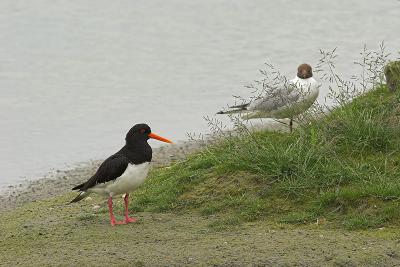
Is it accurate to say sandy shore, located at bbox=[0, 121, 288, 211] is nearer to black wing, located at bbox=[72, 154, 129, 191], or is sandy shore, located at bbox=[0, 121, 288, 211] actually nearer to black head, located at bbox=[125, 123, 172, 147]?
black head, located at bbox=[125, 123, 172, 147]

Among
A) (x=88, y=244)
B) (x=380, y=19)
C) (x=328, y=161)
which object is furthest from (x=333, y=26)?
(x=88, y=244)

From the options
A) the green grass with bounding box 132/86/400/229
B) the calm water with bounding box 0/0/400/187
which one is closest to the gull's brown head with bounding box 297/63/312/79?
the calm water with bounding box 0/0/400/187

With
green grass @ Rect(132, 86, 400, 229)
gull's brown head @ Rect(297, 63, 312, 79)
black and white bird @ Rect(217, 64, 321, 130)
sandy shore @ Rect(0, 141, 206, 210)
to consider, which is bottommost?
sandy shore @ Rect(0, 141, 206, 210)

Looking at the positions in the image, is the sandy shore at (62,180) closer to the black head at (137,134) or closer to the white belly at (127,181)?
the black head at (137,134)

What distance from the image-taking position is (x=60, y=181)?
13.8 metres

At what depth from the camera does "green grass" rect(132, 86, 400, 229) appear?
9.75 m

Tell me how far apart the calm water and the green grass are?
4.17 m

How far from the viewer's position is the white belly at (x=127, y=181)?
9.95 metres

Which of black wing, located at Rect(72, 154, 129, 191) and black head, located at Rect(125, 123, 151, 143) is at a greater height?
black head, located at Rect(125, 123, 151, 143)

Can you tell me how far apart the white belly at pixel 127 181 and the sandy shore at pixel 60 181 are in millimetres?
2728

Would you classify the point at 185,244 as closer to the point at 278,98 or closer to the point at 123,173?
the point at 123,173

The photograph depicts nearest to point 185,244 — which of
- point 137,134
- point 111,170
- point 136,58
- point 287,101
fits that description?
point 111,170

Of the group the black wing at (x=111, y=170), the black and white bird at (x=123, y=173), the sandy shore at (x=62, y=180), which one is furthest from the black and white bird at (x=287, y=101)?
the black wing at (x=111, y=170)

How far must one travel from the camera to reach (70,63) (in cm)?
2038
